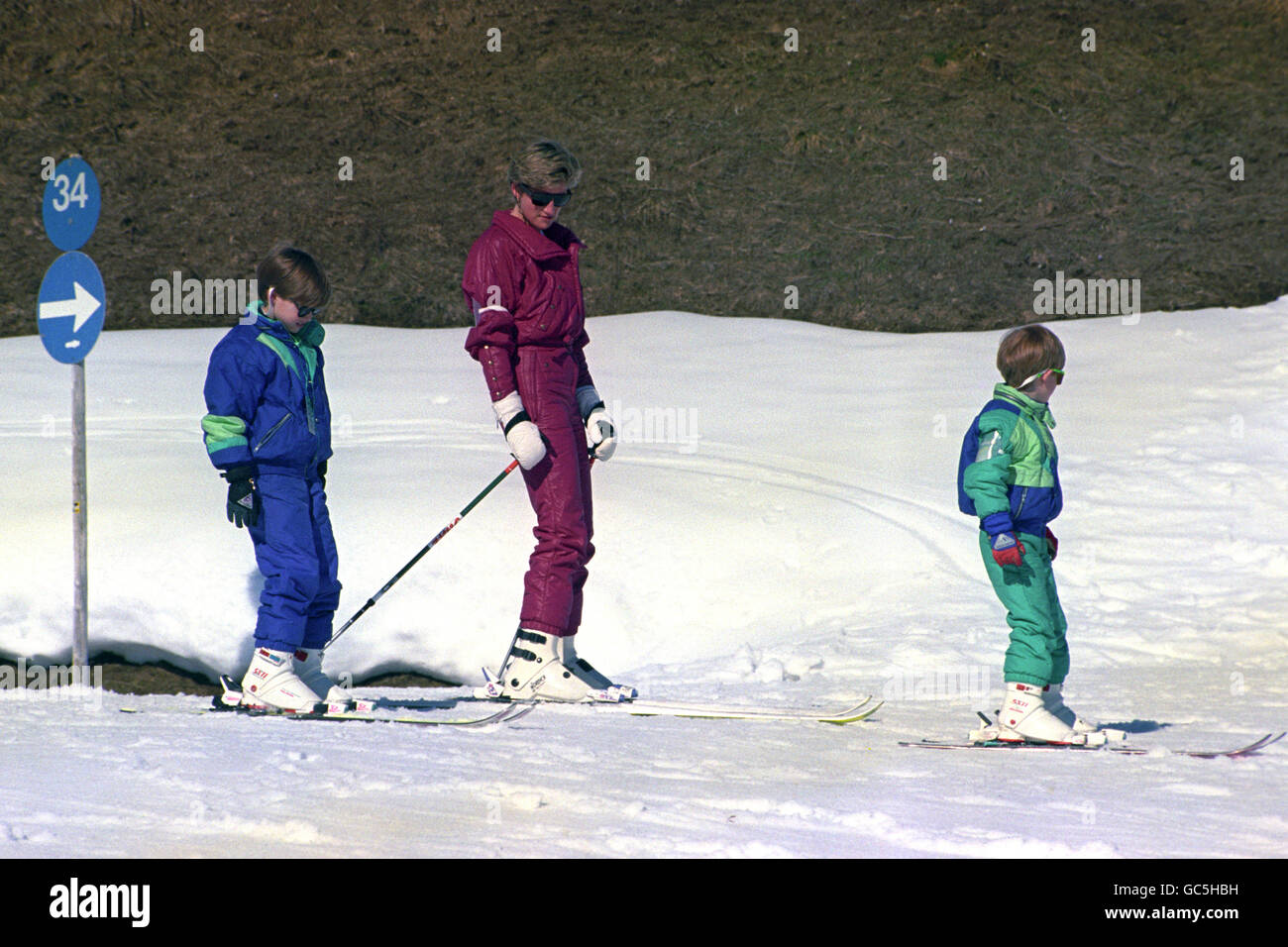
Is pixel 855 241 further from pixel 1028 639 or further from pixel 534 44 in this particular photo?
pixel 1028 639

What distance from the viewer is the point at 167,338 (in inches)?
493

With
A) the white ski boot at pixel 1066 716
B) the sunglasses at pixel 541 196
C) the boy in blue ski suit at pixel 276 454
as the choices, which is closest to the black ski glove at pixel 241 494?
the boy in blue ski suit at pixel 276 454

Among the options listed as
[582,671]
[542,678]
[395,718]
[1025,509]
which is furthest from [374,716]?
[1025,509]

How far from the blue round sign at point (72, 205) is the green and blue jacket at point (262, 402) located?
1156mm

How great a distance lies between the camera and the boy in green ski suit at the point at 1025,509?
479 centimetres

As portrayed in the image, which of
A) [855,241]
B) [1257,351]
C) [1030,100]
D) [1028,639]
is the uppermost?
[1030,100]

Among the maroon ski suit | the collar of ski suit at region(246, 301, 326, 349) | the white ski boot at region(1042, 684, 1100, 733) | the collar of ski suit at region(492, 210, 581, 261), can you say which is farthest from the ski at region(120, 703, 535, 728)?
the white ski boot at region(1042, 684, 1100, 733)

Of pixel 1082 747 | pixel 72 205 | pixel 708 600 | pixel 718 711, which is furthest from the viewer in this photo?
pixel 708 600

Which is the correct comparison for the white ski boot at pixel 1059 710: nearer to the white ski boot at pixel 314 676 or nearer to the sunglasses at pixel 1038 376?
the sunglasses at pixel 1038 376

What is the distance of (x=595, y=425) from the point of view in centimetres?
562

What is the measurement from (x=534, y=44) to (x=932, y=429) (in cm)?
729

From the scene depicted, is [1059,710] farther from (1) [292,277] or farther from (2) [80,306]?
(2) [80,306]

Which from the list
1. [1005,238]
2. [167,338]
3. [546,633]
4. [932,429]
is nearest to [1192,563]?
[932,429]

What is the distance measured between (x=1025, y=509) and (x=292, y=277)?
108 inches
